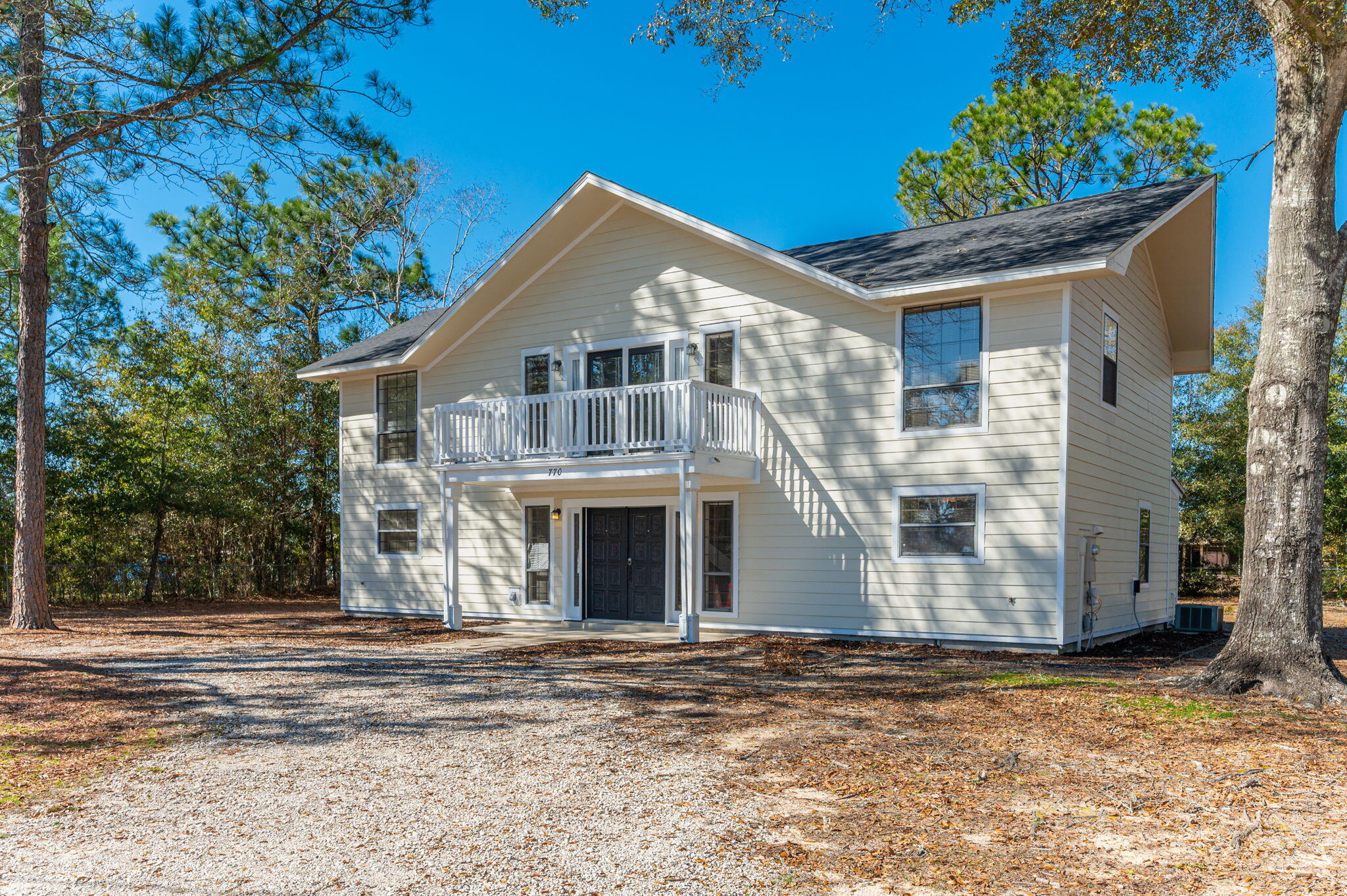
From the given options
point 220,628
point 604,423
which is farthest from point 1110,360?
point 220,628

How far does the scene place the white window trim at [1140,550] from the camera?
579 inches

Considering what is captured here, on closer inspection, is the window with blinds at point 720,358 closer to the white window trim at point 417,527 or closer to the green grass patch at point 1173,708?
the white window trim at point 417,527

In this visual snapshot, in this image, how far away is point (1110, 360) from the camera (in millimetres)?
13359

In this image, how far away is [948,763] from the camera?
6055 millimetres

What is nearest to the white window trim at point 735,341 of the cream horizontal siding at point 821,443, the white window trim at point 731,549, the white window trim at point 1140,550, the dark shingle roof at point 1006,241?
the cream horizontal siding at point 821,443

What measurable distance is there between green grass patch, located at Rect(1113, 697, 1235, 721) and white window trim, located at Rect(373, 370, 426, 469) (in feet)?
41.3

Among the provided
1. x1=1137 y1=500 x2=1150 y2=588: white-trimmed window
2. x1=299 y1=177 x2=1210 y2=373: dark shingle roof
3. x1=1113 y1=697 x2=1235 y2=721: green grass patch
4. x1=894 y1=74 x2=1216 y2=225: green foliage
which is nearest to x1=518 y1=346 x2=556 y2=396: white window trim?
x1=299 y1=177 x2=1210 y2=373: dark shingle roof

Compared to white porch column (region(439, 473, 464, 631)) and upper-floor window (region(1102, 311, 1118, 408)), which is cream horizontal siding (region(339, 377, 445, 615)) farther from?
upper-floor window (region(1102, 311, 1118, 408))

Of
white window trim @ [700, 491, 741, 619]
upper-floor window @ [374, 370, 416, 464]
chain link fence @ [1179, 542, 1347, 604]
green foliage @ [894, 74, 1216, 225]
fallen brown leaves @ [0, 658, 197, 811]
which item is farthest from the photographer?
green foliage @ [894, 74, 1216, 225]

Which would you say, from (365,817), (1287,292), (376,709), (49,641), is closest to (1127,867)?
(365,817)

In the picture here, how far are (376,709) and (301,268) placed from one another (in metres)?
21.1

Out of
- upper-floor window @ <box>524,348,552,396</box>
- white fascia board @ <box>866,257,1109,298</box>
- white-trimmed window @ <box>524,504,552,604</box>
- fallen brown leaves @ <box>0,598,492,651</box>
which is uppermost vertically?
white fascia board @ <box>866,257,1109,298</box>

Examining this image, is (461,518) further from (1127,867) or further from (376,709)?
(1127,867)

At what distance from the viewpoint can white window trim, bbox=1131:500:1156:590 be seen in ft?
48.2
